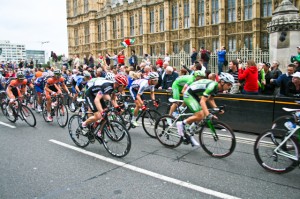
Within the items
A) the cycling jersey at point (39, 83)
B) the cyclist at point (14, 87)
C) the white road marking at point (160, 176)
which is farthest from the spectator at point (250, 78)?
the cycling jersey at point (39, 83)

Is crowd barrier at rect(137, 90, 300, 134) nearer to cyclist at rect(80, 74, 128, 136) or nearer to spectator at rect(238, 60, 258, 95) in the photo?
spectator at rect(238, 60, 258, 95)

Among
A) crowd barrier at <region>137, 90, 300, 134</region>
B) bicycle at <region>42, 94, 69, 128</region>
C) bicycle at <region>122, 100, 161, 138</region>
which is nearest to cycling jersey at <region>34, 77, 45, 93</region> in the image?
bicycle at <region>42, 94, 69, 128</region>

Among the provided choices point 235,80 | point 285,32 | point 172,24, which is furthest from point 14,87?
point 172,24

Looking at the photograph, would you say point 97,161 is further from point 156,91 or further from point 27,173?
point 156,91

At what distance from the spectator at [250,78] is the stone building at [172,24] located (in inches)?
670

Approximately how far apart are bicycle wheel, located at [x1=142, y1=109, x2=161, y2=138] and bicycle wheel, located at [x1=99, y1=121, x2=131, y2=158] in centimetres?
184

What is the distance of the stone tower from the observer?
→ 44.2ft

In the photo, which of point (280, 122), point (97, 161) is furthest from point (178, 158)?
point (280, 122)

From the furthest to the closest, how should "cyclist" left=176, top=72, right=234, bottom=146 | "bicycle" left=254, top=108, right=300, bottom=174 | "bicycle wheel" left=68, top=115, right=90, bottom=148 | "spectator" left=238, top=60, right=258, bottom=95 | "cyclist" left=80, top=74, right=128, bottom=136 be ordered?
"spectator" left=238, top=60, right=258, bottom=95, "bicycle wheel" left=68, top=115, right=90, bottom=148, "cyclist" left=80, top=74, right=128, bottom=136, "cyclist" left=176, top=72, right=234, bottom=146, "bicycle" left=254, top=108, right=300, bottom=174

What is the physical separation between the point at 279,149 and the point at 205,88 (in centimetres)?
210

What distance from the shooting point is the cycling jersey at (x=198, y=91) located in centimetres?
637

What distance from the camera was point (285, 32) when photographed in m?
13.7

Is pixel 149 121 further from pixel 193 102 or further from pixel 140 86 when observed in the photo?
pixel 193 102

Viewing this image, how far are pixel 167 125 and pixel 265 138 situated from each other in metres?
2.60
